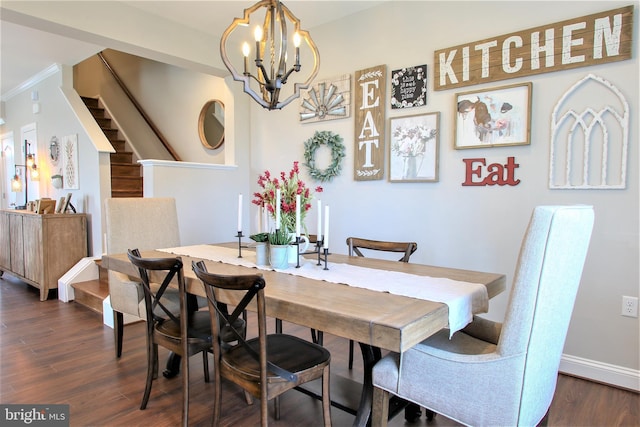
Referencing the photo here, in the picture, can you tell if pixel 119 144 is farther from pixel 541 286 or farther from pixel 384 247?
pixel 541 286

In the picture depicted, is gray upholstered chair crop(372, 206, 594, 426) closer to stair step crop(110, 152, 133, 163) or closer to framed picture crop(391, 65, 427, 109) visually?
framed picture crop(391, 65, 427, 109)

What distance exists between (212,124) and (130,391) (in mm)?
3731

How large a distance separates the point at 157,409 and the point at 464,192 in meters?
2.42

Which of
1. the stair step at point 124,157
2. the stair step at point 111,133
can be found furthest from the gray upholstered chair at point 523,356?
the stair step at point 111,133

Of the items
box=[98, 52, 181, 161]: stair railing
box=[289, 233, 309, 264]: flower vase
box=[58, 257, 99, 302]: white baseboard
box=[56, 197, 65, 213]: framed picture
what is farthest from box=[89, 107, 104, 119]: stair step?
box=[289, 233, 309, 264]: flower vase

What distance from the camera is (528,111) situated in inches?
100

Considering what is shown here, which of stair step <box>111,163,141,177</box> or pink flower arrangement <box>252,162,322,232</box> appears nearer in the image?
pink flower arrangement <box>252,162,322,232</box>

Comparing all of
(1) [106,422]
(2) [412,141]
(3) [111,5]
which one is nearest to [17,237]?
(3) [111,5]

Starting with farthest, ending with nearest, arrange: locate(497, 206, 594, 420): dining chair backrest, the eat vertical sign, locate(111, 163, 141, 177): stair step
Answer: locate(111, 163, 141, 177): stair step, the eat vertical sign, locate(497, 206, 594, 420): dining chair backrest

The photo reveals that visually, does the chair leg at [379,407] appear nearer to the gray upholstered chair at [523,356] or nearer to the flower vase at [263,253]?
the gray upholstered chair at [523,356]

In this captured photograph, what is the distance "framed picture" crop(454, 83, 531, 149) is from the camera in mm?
2566

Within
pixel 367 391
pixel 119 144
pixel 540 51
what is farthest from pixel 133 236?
pixel 119 144

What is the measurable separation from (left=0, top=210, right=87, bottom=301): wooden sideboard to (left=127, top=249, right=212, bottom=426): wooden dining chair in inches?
108

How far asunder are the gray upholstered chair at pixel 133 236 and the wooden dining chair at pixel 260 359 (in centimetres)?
88
